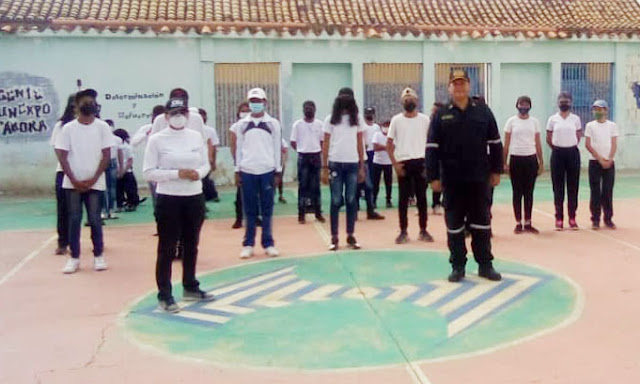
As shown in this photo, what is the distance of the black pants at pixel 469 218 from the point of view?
7234 mm

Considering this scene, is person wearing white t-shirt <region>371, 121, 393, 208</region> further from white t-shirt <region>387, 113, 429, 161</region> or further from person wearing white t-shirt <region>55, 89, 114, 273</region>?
person wearing white t-shirt <region>55, 89, 114, 273</region>

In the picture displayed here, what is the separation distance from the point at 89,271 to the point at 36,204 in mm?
6637

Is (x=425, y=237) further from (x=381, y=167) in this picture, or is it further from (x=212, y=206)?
(x=212, y=206)

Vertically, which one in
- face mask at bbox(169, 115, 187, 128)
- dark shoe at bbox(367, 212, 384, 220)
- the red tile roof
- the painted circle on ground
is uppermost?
the red tile roof

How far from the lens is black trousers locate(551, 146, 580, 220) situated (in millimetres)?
9734

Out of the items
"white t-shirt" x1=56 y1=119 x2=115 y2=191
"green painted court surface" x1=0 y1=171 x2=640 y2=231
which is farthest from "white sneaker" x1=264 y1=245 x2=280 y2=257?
"green painted court surface" x1=0 y1=171 x2=640 y2=231

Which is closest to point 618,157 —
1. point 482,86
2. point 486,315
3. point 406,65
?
point 482,86

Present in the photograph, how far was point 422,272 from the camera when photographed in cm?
768

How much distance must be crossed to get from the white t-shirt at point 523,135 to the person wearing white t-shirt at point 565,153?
0.41 m

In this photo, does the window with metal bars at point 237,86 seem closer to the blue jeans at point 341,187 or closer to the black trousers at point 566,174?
the black trousers at point 566,174

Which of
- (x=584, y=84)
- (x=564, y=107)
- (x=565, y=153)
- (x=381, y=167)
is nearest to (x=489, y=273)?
(x=565, y=153)

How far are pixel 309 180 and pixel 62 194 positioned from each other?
3.80 meters

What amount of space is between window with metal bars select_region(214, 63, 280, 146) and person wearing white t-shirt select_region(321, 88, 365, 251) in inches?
311

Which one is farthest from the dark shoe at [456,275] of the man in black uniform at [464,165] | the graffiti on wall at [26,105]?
the graffiti on wall at [26,105]
